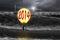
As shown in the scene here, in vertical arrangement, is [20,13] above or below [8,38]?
above

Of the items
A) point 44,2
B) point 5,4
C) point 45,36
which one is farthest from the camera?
point 44,2

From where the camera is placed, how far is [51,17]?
916 centimetres

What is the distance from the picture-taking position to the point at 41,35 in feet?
19.1

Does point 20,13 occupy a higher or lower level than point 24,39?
higher

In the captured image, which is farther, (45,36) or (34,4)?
(34,4)

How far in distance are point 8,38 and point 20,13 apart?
30.7 inches

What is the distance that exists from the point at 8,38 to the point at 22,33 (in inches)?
28.0

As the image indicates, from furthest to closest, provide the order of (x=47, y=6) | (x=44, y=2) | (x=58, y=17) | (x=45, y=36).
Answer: (x=44, y=2)
(x=47, y=6)
(x=58, y=17)
(x=45, y=36)

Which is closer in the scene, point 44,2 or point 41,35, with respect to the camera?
point 41,35

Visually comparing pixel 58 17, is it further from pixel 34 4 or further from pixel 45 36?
pixel 34 4

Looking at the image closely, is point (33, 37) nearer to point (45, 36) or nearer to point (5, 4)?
point (45, 36)

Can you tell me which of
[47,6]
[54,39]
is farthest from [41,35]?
[47,6]

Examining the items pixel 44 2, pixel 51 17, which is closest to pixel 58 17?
pixel 51 17

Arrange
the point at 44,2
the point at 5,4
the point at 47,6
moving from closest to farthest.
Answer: the point at 5,4, the point at 47,6, the point at 44,2
